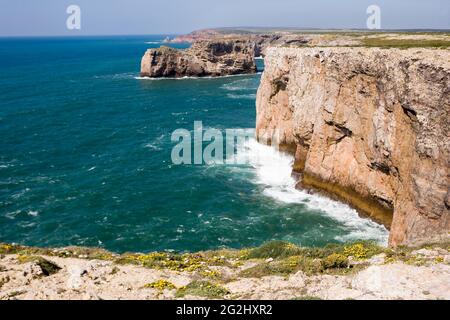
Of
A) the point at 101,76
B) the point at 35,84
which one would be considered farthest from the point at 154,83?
the point at 35,84

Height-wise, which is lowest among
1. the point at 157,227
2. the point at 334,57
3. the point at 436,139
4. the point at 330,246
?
the point at 157,227

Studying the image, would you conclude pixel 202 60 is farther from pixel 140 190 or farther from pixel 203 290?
pixel 203 290

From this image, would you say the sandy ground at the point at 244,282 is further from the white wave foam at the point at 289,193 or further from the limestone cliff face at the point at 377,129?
the white wave foam at the point at 289,193

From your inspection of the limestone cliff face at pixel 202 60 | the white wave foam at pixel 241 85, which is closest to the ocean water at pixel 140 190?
the white wave foam at pixel 241 85

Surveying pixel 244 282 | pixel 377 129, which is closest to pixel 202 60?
pixel 377 129

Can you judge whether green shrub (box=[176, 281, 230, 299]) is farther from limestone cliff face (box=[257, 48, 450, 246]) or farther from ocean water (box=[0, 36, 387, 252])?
ocean water (box=[0, 36, 387, 252])

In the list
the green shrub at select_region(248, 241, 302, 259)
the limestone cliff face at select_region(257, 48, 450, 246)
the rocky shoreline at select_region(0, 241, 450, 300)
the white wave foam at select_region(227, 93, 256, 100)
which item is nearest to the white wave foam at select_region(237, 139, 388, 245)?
the limestone cliff face at select_region(257, 48, 450, 246)

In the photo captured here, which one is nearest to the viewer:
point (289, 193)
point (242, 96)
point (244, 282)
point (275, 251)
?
point (244, 282)
